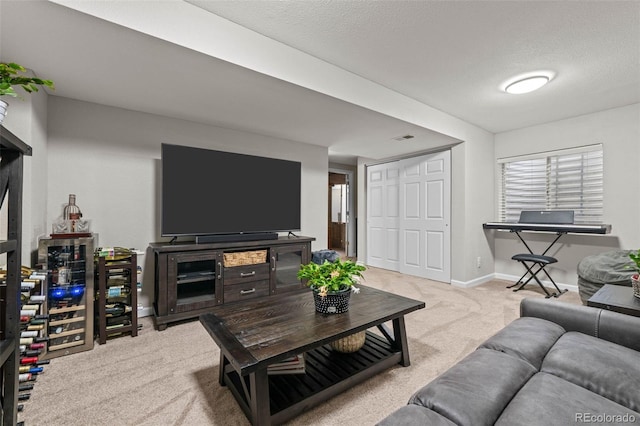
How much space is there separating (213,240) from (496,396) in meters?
2.67

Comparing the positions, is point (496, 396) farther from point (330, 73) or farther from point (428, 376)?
point (330, 73)

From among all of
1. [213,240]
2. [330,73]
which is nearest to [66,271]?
[213,240]

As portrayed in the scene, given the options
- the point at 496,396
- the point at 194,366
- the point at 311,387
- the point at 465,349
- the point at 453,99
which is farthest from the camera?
the point at 453,99

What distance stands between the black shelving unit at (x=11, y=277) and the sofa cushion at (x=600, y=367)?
2.10 meters

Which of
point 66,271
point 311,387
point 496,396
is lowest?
point 311,387

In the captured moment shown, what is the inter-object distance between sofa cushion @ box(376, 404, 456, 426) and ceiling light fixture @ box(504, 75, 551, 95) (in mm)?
3074

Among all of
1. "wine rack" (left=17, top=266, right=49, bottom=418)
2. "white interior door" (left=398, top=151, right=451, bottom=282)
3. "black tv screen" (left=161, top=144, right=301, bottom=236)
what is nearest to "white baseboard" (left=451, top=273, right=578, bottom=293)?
"white interior door" (left=398, top=151, right=451, bottom=282)

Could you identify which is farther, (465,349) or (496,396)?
(465,349)

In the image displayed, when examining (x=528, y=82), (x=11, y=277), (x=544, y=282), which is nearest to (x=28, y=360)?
(x=11, y=277)

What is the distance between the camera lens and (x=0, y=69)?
3.40ft

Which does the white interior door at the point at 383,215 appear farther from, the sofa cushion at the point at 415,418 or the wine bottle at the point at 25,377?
the wine bottle at the point at 25,377

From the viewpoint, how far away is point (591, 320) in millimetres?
1469

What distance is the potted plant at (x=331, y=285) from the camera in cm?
176

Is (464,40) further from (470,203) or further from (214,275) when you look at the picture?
(214,275)
